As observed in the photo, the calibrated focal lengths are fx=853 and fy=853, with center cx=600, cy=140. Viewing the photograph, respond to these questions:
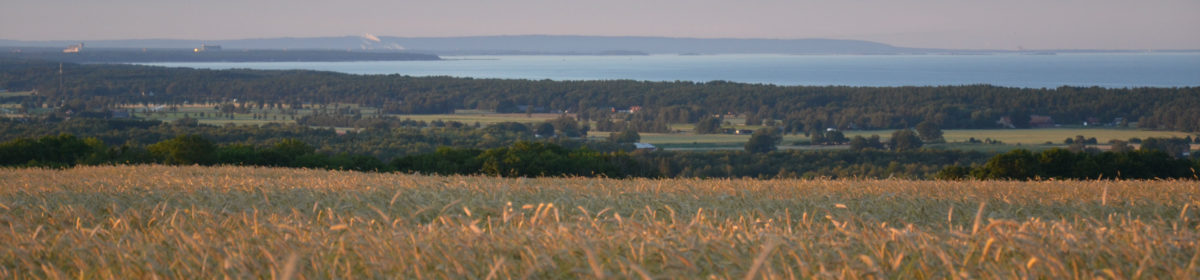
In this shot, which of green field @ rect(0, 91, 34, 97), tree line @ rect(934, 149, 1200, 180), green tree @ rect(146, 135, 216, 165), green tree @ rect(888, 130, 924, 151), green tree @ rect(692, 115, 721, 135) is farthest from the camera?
green field @ rect(0, 91, 34, 97)

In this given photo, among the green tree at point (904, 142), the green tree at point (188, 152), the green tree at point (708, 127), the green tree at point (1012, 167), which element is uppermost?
the green tree at point (1012, 167)

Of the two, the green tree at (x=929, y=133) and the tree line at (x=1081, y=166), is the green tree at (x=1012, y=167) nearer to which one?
the tree line at (x=1081, y=166)

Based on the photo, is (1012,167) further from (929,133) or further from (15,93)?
(15,93)

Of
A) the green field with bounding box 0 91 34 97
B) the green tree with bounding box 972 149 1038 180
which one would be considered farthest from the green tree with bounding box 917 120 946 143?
the green field with bounding box 0 91 34 97

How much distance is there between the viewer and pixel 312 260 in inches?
129

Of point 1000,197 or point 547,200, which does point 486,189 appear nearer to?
point 547,200

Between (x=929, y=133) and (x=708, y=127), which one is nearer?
(x=929, y=133)

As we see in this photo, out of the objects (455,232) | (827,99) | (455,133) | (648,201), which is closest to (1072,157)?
(648,201)

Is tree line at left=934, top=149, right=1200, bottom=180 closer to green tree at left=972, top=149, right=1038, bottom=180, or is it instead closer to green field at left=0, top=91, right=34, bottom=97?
green tree at left=972, top=149, right=1038, bottom=180

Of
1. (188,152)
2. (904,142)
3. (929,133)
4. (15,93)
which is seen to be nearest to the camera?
(188,152)

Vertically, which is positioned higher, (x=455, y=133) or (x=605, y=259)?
(x=605, y=259)

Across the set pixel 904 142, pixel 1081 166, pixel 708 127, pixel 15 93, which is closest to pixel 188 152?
pixel 1081 166

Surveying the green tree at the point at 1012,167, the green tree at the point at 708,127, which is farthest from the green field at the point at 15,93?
the green tree at the point at 1012,167

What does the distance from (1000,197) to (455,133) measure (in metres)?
54.9
